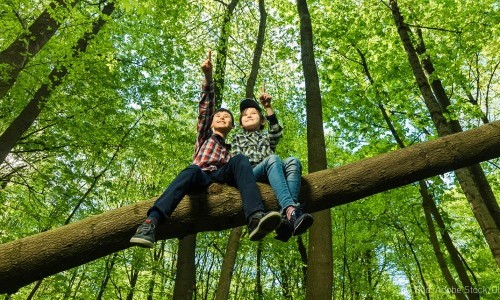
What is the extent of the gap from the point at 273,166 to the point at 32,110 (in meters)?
7.27

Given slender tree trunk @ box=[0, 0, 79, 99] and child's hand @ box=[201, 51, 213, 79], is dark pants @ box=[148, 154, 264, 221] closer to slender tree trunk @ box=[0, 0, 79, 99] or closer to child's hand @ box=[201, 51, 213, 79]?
child's hand @ box=[201, 51, 213, 79]

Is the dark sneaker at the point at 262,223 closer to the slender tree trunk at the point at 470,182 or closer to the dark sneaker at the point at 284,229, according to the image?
the dark sneaker at the point at 284,229

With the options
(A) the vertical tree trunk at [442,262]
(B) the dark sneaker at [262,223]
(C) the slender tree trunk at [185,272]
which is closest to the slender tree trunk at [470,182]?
(A) the vertical tree trunk at [442,262]

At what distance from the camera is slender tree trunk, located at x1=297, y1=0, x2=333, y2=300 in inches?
211

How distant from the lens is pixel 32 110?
335 inches

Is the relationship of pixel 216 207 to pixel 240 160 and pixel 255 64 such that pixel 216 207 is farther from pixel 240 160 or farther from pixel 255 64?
pixel 255 64

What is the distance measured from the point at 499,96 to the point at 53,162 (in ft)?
53.6

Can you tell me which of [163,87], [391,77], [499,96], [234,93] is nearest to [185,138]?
[163,87]

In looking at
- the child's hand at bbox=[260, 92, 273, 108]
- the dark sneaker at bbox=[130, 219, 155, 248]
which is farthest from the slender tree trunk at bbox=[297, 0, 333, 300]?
the dark sneaker at bbox=[130, 219, 155, 248]

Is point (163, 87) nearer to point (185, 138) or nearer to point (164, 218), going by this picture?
point (185, 138)

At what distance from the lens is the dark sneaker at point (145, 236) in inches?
111

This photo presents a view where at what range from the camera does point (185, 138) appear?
40.9 feet

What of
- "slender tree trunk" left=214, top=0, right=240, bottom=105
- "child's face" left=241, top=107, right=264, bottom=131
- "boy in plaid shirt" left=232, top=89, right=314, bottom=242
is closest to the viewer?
"boy in plaid shirt" left=232, top=89, right=314, bottom=242

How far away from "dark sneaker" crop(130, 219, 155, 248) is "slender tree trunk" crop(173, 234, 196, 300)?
5914mm
